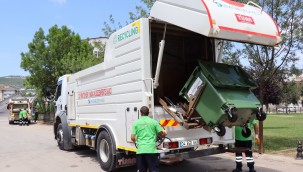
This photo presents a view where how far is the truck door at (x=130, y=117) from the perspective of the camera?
22.5 ft

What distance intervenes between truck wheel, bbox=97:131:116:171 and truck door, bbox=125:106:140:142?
2.42ft

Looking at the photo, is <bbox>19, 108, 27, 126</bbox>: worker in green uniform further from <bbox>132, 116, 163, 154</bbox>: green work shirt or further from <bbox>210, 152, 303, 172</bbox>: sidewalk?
<bbox>132, 116, 163, 154</bbox>: green work shirt

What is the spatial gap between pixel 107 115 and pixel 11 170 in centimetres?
304

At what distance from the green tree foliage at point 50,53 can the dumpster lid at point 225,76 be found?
21089 millimetres

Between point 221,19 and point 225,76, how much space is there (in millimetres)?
1158

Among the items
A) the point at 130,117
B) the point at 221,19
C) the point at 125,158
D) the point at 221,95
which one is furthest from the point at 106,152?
the point at 221,19

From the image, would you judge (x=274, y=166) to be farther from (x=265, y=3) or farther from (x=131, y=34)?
(x=265, y=3)

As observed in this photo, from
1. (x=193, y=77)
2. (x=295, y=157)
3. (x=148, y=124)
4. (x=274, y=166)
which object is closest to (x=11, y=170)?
(x=148, y=124)

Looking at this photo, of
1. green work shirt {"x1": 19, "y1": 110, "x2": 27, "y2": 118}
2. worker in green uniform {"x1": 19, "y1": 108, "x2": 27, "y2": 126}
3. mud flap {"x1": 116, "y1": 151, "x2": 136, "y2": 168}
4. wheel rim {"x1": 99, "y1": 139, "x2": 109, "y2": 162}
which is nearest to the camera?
mud flap {"x1": 116, "y1": 151, "x2": 136, "y2": 168}

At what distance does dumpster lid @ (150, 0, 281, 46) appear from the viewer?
5.93 metres

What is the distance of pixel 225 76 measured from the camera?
6.67 metres

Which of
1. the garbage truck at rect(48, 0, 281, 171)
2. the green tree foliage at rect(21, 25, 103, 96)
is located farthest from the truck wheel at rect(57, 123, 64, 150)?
the green tree foliage at rect(21, 25, 103, 96)

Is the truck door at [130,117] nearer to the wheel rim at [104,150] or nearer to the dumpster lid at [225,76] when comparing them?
the wheel rim at [104,150]

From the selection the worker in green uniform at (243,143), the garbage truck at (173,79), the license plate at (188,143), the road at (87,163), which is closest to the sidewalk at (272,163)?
the road at (87,163)
